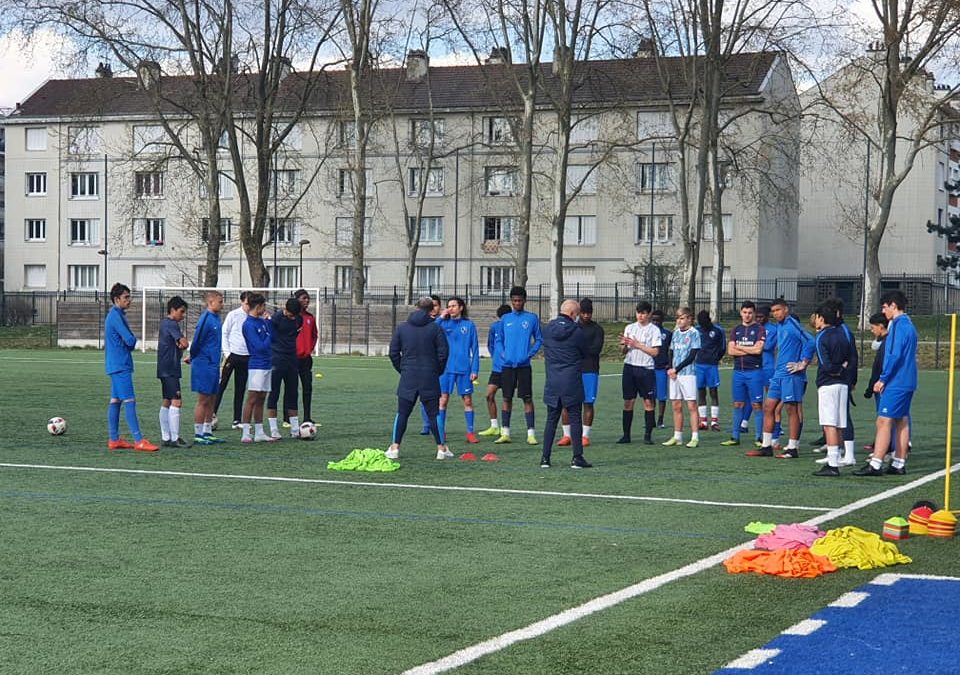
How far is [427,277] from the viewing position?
72938mm

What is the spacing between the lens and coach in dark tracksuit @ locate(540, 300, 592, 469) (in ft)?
46.9

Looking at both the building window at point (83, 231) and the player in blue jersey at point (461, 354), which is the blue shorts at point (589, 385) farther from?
the building window at point (83, 231)

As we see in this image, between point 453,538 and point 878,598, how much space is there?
11.0ft

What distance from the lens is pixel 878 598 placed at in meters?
7.84

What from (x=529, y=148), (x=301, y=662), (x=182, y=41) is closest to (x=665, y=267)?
(x=529, y=148)

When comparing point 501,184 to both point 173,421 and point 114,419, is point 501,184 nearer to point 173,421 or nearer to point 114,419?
point 173,421

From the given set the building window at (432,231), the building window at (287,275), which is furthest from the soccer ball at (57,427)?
the building window at (287,275)

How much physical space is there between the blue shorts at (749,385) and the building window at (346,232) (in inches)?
2212

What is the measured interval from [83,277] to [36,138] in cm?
927

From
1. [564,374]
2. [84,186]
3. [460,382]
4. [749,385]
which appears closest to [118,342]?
[460,382]

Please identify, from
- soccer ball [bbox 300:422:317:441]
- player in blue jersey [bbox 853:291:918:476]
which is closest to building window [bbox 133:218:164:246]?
soccer ball [bbox 300:422:317:441]

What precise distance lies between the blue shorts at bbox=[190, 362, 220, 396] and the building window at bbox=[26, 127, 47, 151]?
67576mm

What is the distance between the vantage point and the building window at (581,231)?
70188 millimetres

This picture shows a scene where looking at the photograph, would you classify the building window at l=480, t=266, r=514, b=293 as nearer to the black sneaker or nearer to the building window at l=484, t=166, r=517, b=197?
the building window at l=484, t=166, r=517, b=197
